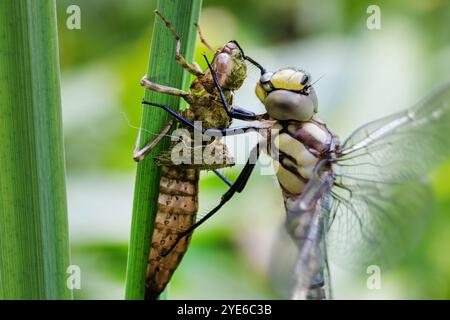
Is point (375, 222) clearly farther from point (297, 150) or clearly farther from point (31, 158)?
point (31, 158)

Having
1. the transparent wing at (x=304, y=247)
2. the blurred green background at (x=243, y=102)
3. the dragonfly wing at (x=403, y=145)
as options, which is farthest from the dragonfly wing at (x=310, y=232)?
the blurred green background at (x=243, y=102)

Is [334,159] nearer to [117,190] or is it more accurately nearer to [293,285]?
[293,285]

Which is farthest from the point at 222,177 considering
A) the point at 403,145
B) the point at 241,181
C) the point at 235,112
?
the point at 403,145

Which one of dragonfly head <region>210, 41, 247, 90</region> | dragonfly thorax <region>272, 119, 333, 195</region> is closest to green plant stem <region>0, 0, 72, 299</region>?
dragonfly head <region>210, 41, 247, 90</region>

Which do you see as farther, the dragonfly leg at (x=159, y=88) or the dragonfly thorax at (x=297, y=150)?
the dragonfly thorax at (x=297, y=150)

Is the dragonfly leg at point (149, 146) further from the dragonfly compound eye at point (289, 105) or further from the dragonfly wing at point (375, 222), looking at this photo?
the dragonfly wing at point (375, 222)
